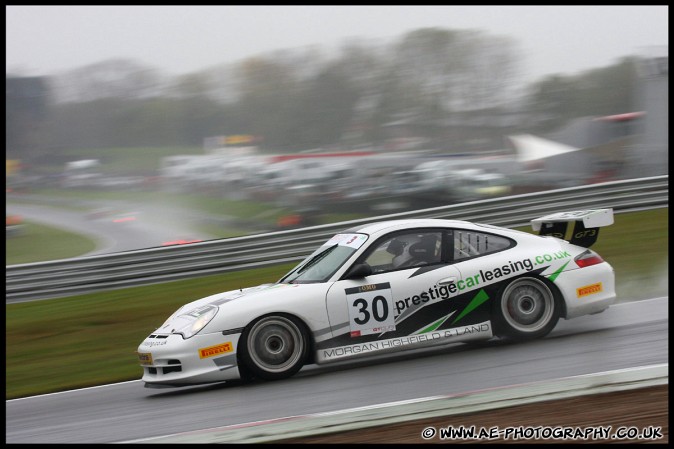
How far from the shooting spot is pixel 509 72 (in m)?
22.5

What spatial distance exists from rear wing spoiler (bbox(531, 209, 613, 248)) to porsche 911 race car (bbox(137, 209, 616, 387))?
0.02 m

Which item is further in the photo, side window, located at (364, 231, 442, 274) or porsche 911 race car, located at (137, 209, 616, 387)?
side window, located at (364, 231, 442, 274)

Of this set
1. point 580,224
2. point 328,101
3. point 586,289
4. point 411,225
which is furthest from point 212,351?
point 328,101

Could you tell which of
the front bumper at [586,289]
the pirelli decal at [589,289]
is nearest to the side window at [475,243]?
the front bumper at [586,289]

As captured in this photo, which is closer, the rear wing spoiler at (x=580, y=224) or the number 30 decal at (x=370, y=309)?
the number 30 decal at (x=370, y=309)

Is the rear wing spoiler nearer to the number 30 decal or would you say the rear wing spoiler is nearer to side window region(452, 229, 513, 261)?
side window region(452, 229, 513, 261)

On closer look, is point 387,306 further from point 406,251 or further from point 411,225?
point 411,225

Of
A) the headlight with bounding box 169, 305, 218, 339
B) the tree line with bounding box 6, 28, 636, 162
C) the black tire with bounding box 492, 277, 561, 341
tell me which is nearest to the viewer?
the headlight with bounding box 169, 305, 218, 339

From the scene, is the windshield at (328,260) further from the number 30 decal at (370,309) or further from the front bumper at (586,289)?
the front bumper at (586,289)

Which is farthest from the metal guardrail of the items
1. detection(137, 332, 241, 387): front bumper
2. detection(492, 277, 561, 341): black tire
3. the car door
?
detection(137, 332, 241, 387): front bumper

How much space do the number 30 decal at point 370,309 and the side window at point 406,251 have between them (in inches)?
10.9

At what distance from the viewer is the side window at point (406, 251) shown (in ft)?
24.5

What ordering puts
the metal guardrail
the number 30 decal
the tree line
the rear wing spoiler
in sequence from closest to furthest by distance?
the number 30 decal
the rear wing spoiler
the metal guardrail
the tree line

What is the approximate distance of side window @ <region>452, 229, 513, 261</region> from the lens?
24.9 ft
